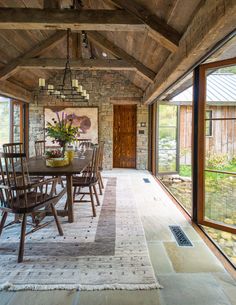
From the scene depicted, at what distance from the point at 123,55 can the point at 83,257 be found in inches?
174

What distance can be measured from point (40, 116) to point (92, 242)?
20.0ft

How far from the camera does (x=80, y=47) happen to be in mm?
6293

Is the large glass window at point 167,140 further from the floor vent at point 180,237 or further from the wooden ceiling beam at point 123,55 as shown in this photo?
the floor vent at point 180,237

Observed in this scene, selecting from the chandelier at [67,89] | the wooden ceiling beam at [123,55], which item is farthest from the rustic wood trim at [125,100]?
the wooden ceiling beam at [123,55]

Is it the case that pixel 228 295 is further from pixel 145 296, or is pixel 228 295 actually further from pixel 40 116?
pixel 40 116

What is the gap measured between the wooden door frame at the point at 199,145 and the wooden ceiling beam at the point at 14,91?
460 cm

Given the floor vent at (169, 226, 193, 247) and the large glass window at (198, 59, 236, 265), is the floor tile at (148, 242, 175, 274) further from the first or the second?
the large glass window at (198, 59, 236, 265)

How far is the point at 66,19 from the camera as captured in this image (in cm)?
323

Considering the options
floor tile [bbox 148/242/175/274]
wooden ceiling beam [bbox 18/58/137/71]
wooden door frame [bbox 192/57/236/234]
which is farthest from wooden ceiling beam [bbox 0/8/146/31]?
floor tile [bbox 148/242/175/274]

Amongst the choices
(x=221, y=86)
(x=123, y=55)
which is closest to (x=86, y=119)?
(x=123, y=55)

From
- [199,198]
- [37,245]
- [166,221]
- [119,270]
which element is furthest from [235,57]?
[37,245]

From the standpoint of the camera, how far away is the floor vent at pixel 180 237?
2.58 meters

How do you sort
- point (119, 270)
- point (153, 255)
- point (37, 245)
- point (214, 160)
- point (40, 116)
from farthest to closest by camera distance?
point (40, 116) < point (214, 160) < point (37, 245) < point (153, 255) < point (119, 270)

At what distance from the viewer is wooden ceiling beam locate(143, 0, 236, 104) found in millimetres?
1864
